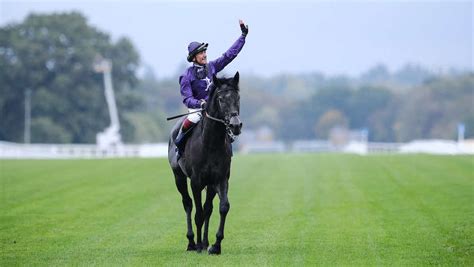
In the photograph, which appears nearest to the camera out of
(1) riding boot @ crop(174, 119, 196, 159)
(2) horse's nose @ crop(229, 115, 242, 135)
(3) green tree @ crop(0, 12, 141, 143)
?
(2) horse's nose @ crop(229, 115, 242, 135)

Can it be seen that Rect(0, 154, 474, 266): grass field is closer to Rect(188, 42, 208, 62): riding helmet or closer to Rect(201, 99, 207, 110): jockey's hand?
Rect(201, 99, 207, 110): jockey's hand

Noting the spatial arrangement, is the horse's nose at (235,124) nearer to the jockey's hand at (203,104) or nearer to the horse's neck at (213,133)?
the horse's neck at (213,133)

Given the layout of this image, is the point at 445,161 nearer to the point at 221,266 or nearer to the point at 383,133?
the point at 221,266

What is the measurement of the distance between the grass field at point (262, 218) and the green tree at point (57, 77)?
60.0 m

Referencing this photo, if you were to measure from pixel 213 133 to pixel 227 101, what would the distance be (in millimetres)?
866

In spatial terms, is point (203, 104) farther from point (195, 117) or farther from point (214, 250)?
point (214, 250)

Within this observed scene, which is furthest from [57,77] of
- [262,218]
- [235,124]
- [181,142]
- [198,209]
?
[235,124]

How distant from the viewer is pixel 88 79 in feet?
340

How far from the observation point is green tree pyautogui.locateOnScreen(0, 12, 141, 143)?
99000mm

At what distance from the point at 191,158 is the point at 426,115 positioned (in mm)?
138653

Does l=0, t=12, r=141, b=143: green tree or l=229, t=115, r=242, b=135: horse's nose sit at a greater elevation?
l=0, t=12, r=141, b=143: green tree

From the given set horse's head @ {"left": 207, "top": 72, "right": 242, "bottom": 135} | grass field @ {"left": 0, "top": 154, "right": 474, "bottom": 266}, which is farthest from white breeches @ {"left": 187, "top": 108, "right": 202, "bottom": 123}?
grass field @ {"left": 0, "top": 154, "right": 474, "bottom": 266}

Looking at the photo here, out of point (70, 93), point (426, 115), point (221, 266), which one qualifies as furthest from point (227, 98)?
point (426, 115)

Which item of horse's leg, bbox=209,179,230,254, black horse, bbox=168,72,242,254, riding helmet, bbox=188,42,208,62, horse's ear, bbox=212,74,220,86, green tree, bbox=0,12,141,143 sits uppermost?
green tree, bbox=0,12,141,143
